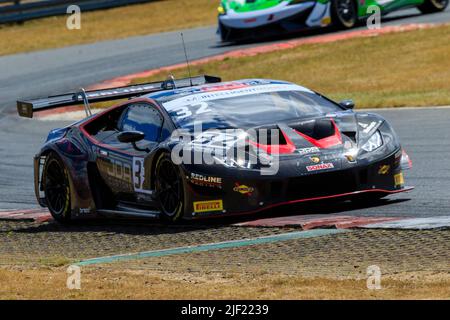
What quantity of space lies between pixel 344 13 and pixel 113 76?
504 centimetres

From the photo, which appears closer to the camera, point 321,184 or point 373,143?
point 321,184

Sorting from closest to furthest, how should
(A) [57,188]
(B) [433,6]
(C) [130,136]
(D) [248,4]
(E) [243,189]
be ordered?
(E) [243,189]
(C) [130,136]
(A) [57,188]
(D) [248,4]
(B) [433,6]

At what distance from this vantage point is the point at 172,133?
1020cm

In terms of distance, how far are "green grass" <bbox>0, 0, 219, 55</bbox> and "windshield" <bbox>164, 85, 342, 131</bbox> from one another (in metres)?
19.6

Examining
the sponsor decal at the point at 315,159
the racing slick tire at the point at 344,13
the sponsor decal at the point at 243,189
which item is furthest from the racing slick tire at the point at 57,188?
the racing slick tire at the point at 344,13

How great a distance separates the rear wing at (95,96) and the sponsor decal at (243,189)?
2444 millimetres

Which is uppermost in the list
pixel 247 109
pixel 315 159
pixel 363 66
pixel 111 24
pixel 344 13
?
pixel 247 109

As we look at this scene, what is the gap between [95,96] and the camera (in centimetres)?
1178

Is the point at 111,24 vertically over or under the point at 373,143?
under

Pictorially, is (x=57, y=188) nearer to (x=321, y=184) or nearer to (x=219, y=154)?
(x=219, y=154)

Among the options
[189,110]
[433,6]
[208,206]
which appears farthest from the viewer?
[433,6]

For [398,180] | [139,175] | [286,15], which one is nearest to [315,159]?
[398,180]

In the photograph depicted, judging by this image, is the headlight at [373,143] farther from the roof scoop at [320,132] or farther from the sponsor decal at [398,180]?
the sponsor decal at [398,180]

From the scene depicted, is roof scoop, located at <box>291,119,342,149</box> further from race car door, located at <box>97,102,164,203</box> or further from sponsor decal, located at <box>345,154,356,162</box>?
race car door, located at <box>97,102,164,203</box>
